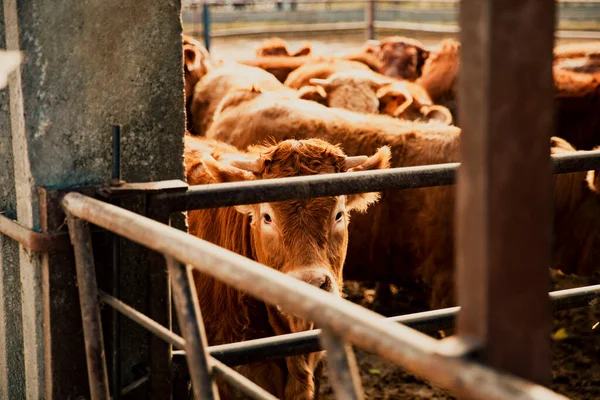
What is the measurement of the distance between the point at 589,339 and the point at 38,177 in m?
4.87

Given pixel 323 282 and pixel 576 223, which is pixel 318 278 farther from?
pixel 576 223

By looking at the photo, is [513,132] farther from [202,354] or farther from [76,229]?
[76,229]

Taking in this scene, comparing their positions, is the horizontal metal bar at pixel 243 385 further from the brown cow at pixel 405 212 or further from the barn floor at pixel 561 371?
the brown cow at pixel 405 212

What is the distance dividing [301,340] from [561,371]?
138 inches

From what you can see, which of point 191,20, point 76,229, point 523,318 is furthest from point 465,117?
point 191,20

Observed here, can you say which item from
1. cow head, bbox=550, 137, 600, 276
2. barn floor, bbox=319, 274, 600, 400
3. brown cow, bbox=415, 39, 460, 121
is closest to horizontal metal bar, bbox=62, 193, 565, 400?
barn floor, bbox=319, 274, 600, 400

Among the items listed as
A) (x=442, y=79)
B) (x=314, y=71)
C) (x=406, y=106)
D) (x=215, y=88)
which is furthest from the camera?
(x=442, y=79)

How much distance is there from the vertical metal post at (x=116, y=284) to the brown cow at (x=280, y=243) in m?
1.16

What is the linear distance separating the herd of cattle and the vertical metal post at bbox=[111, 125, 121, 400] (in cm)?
100

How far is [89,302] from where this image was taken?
2.37m

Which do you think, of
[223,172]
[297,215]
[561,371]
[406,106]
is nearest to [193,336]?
[297,215]

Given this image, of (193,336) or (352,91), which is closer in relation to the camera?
(193,336)

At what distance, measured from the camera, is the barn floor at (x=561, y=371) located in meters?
5.31

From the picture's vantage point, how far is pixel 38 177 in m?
2.50
